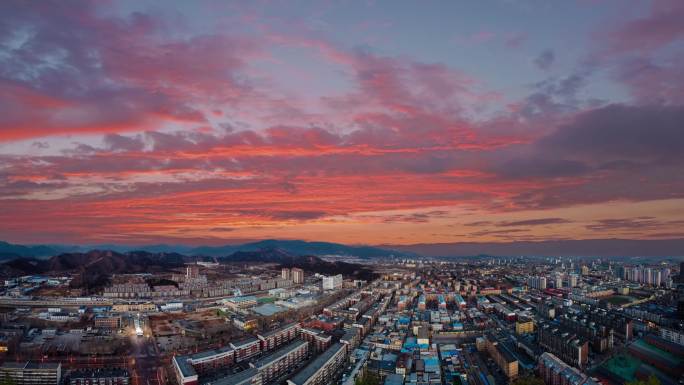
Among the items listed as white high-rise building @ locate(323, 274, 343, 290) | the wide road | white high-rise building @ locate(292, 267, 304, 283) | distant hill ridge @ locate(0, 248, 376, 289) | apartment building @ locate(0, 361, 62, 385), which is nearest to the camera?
apartment building @ locate(0, 361, 62, 385)

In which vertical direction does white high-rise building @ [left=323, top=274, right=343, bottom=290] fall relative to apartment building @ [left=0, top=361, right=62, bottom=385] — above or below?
below

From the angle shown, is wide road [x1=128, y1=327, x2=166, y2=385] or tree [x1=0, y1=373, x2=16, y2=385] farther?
wide road [x1=128, y1=327, x2=166, y2=385]

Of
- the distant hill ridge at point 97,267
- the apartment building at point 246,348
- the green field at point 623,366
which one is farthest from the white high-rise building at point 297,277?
the green field at point 623,366

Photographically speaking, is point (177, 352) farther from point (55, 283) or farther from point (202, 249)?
point (202, 249)

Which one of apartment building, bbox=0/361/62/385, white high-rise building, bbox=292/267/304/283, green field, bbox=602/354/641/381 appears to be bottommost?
white high-rise building, bbox=292/267/304/283

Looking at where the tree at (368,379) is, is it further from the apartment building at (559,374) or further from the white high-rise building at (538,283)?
the white high-rise building at (538,283)

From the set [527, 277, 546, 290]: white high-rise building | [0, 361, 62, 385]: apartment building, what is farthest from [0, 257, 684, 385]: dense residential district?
[527, 277, 546, 290]: white high-rise building

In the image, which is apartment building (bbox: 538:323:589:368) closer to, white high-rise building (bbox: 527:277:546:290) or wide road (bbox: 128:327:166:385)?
wide road (bbox: 128:327:166:385)

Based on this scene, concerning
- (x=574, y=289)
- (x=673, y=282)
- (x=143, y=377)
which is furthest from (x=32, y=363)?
(x=673, y=282)
